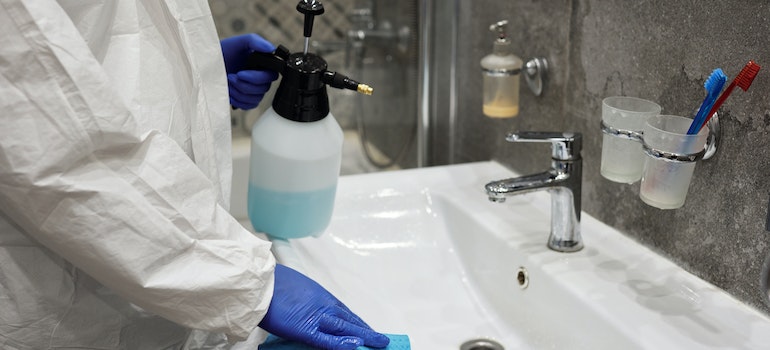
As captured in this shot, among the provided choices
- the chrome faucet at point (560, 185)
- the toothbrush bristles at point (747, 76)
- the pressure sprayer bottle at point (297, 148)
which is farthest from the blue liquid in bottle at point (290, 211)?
the toothbrush bristles at point (747, 76)

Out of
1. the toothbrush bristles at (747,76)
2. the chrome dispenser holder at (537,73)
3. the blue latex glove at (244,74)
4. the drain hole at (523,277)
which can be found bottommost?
the drain hole at (523,277)

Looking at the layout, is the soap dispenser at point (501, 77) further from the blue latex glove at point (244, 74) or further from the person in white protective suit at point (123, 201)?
the person in white protective suit at point (123, 201)

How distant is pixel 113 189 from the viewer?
0.67 meters

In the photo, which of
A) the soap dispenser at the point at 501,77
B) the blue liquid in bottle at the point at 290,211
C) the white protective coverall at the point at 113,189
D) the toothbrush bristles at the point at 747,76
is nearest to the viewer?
the white protective coverall at the point at 113,189

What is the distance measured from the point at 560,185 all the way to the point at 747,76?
31 cm

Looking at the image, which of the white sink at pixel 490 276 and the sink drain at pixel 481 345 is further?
the sink drain at pixel 481 345

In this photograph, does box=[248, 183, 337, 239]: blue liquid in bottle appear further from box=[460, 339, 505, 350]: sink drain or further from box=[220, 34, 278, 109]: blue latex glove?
box=[460, 339, 505, 350]: sink drain

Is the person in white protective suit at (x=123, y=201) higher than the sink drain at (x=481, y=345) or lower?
higher

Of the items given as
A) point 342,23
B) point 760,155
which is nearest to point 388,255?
point 760,155

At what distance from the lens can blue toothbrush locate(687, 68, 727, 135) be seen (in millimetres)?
764

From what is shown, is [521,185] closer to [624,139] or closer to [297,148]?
[624,139]

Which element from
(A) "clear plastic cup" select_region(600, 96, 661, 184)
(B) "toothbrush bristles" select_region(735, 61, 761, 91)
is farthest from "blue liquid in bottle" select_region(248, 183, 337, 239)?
(B) "toothbrush bristles" select_region(735, 61, 761, 91)

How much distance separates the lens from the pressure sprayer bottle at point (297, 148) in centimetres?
90

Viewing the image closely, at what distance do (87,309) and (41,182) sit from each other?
182 millimetres
